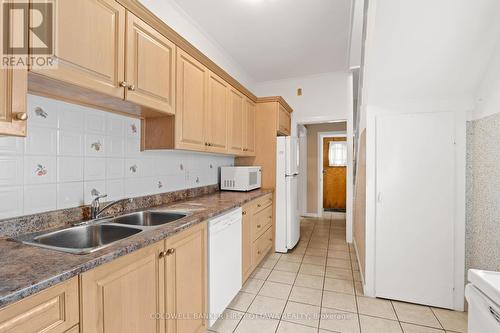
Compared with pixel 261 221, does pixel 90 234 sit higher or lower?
higher

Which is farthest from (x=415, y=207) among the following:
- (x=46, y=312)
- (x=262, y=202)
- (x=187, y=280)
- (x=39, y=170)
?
(x=39, y=170)

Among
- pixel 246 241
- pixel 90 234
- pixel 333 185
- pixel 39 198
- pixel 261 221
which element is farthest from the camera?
pixel 333 185

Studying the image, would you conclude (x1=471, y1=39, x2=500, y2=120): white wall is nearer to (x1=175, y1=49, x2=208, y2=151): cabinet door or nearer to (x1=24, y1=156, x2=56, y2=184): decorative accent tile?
(x1=175, y1=49, x2=208, y2=151): cabinet door

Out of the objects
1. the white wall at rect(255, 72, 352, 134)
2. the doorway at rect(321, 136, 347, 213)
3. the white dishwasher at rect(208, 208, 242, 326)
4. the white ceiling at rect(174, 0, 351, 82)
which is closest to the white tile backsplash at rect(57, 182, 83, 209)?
the white dishwasher at rect(208, 208, 242, 326)

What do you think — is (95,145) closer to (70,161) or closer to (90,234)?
(70,161)

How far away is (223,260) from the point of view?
1883 mm

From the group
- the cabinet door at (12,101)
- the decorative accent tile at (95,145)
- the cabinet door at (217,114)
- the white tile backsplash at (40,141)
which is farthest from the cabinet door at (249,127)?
the cabinet door at (12,101)

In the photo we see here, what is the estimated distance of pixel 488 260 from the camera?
174cm

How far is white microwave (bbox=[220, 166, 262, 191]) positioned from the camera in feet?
9.79

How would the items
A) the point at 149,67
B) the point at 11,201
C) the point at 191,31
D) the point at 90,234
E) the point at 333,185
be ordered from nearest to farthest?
the point at 11,201, the point at 90,234, the point at 149,67, the point at 191,31, the point at 333,185

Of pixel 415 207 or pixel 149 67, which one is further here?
pixel 415 207

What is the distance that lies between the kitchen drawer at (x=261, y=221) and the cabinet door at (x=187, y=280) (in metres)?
1.01

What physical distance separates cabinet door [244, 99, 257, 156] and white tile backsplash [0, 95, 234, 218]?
1300mm

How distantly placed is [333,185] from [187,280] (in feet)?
18.6
